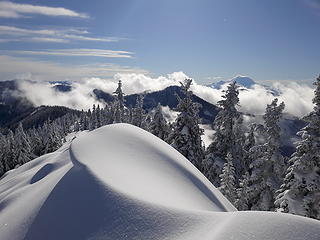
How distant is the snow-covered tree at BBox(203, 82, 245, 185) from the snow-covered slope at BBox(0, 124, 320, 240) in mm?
17537

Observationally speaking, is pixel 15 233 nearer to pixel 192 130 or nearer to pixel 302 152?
pixel 302 152

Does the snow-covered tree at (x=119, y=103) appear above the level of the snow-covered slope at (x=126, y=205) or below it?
below

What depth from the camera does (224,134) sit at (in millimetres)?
26781

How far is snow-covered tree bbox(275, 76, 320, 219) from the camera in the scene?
1369 cm

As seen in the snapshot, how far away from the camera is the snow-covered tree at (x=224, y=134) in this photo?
26.7m

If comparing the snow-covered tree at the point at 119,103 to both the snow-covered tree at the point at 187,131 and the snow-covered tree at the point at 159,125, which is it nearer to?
the snow-covered tree at the point at 159,125

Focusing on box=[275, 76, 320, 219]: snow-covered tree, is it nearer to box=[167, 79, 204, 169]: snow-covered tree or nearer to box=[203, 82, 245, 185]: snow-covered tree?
box=[167, 79, 204, 169]: snow-covered tree

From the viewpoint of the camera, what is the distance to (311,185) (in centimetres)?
1371

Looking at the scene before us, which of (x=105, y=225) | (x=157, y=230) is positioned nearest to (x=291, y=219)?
(x=157, y=230)

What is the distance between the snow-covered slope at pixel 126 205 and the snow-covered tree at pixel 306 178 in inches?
267

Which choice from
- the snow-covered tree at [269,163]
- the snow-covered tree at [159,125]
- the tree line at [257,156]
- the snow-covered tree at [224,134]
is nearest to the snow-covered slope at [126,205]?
the tree line at [257,156]

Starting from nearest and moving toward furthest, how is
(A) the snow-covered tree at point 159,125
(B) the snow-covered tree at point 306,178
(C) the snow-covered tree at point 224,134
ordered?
(B) the snow-covered tree at point 306,178, (C) the snow-covered tree at point 224,134, (A) the snow-covered tree at point 159,125

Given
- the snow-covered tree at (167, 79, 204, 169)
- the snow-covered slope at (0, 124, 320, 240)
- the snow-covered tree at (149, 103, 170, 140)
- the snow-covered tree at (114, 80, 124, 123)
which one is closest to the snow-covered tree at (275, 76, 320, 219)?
the snow-covered slope at (0, 124, 320, 240)

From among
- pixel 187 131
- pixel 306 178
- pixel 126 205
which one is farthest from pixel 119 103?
pixel 126 205
